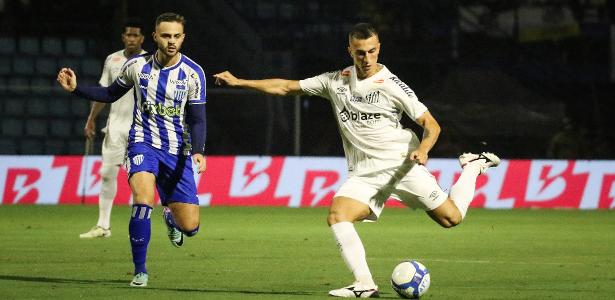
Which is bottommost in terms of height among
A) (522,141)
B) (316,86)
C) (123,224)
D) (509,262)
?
(522,141)

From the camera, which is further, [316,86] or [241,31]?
[241,31]

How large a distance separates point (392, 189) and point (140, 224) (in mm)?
1843

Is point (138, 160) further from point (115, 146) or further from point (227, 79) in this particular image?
point (115, 146)

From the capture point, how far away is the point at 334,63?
2955 centimetres

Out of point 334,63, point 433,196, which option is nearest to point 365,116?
point 433,196

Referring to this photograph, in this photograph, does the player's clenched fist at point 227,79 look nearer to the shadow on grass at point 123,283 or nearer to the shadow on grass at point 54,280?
the shadow on grass at point 123,283

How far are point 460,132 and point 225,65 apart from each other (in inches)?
241

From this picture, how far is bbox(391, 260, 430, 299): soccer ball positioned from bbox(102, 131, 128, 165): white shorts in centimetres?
641

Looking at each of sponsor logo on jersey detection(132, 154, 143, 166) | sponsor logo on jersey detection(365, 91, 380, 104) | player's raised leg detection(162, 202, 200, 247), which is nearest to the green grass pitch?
player's raised leg detection(162, 202, 200, 247)

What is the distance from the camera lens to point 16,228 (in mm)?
15516

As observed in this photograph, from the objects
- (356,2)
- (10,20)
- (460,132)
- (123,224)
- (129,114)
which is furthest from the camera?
(356,2)

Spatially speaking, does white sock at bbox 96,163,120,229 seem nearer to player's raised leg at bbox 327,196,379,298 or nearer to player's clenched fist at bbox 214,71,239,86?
player's clenched fist at bbox 214,71,239,86

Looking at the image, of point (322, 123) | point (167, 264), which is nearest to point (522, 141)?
point (322, 123)

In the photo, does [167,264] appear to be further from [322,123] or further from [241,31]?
[241,31]
